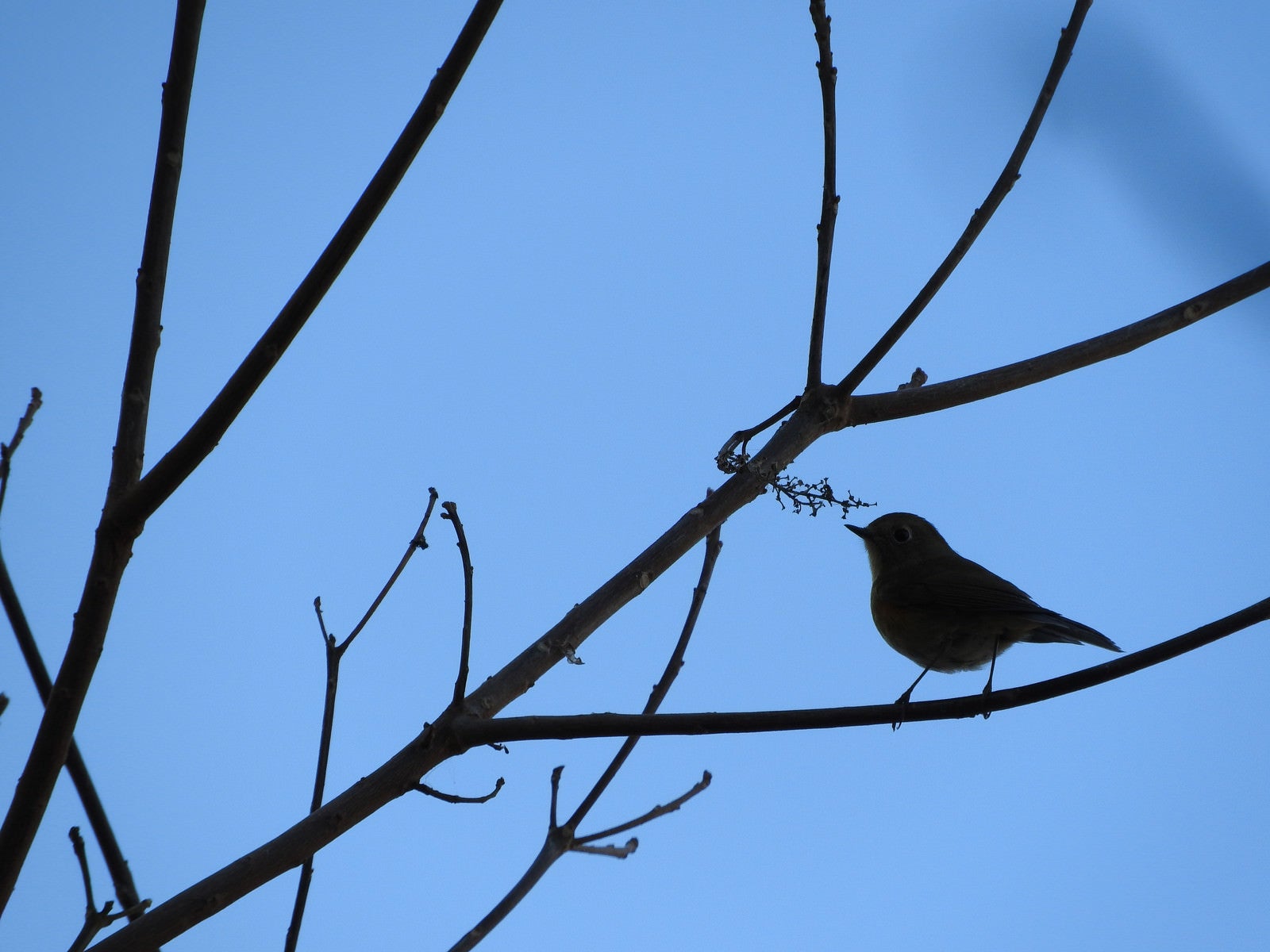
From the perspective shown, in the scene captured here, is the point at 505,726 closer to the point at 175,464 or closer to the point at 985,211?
the point at 175,464

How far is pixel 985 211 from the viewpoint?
2514mm

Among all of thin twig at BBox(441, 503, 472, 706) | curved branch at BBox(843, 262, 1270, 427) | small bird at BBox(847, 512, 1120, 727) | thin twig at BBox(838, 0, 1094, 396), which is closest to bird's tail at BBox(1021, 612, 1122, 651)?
small bird at BBox(847, 512, 1120, 727)

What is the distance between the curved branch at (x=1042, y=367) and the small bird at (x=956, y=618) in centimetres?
94

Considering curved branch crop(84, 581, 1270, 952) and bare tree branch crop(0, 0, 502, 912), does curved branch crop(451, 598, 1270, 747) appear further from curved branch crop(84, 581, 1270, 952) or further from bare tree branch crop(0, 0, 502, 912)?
bare tree branch crop(0, 0, 502, 912)

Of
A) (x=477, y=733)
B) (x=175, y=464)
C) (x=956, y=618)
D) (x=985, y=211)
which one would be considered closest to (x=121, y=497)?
(x=175, y=464)

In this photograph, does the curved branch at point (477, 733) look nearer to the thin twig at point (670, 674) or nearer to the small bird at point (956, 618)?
the thin twig at point (670, 674)

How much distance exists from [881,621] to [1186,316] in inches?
62.7

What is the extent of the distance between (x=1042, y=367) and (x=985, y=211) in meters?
0.40

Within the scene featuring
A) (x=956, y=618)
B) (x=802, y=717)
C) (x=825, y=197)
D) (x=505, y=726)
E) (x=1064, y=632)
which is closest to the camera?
(x=802, y=717)

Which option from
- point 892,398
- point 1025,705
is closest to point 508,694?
point 1025,705

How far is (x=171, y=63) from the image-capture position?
1.90 m

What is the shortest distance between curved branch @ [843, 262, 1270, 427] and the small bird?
0.94 m

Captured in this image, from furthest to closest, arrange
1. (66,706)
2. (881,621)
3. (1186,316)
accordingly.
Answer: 1. (881,621)
2. (1186,316)
3. (66,706)

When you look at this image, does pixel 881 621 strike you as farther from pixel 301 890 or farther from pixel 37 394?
pixel 37 394
